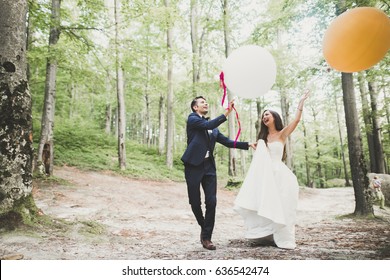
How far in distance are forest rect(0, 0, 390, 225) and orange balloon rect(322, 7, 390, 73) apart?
2039 millimetres

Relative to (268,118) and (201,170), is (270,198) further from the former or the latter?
(268,118)

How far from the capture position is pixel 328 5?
6.62 m

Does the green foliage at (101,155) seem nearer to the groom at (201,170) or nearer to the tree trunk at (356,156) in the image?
the tree trunk at (356,156)

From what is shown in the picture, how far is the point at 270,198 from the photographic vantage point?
338 centimetres

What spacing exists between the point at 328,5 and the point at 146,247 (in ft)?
21.4

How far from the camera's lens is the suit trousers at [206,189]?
11.2 ft

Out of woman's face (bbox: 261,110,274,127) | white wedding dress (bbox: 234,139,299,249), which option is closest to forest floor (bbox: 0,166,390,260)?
white wedding dress (bbox: 234,139,299,249)

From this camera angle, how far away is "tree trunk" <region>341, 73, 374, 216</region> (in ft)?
21.1

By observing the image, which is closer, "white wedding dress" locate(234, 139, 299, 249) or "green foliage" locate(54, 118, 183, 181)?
"white wedding dress" locate(234, 139, 299, 249)

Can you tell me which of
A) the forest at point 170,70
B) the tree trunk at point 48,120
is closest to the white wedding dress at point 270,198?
the forest at point 170,70

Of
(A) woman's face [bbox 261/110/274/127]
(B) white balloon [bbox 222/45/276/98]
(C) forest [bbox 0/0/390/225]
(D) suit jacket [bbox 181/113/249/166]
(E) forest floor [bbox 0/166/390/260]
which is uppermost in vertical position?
(C) forest [bbox 0/0/390/225]

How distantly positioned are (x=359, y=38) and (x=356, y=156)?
13.2 feet

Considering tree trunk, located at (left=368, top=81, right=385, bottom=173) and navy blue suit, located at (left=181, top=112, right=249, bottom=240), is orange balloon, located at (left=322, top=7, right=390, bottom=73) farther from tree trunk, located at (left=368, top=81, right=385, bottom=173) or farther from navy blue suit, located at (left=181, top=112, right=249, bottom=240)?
tree trunk, located at (left=368, top=81, right=385, bottom=173)

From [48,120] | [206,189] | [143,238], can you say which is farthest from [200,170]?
[48,120]
